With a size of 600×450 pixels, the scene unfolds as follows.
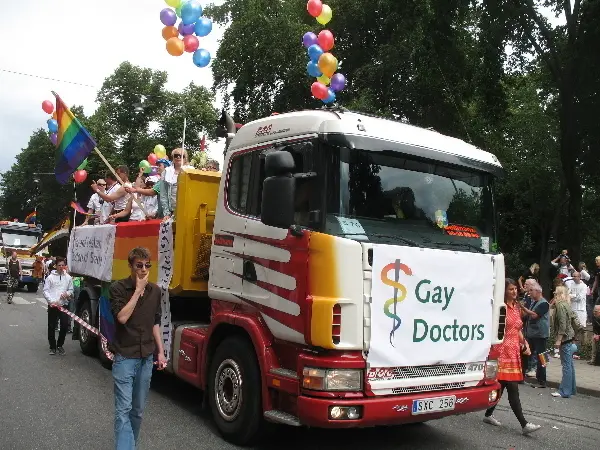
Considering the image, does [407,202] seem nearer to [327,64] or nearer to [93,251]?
[327,64]

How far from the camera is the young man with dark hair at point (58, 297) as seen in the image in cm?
1074

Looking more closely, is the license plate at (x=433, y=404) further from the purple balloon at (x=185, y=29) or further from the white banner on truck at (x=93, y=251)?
the purple balloon at (x=185, y=29)

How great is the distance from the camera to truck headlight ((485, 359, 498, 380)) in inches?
215

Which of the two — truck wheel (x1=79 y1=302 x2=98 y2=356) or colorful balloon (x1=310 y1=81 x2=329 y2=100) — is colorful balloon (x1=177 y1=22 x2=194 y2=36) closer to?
colorful balloon (x1=310 y1=81 x2=329 y2=100)

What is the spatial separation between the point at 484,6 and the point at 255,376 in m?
16.4

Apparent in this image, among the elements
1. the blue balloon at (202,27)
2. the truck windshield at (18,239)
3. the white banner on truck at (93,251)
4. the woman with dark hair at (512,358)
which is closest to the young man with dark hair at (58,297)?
the white banner on truck at (93,251)

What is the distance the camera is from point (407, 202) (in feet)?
16.9

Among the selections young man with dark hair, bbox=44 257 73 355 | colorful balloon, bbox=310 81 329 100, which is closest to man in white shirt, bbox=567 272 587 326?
colorful balloon, bbox=310 81 329 100

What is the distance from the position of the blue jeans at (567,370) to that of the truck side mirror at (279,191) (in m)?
5.85

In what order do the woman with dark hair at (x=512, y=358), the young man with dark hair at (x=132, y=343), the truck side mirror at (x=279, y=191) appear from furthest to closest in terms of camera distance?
the woman with dark hair at (x=512, y=358), the truck side mirror at (x=279, y=191), the young man with dark hair at (x=132, y=343)

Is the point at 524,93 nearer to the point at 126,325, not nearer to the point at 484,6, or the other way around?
the point at 484,6

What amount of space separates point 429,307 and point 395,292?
399 mm

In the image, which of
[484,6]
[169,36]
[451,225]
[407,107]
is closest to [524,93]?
[407,107]

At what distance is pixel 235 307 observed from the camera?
5707 millimetres
